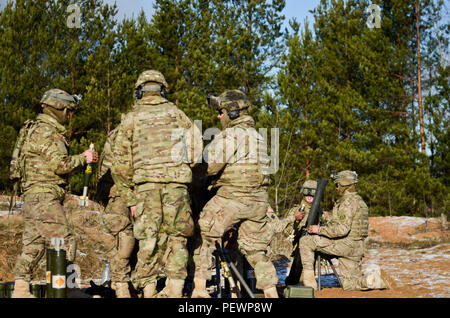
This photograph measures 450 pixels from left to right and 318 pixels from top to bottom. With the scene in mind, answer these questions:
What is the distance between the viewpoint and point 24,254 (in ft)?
19.5

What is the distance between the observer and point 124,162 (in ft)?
20.8

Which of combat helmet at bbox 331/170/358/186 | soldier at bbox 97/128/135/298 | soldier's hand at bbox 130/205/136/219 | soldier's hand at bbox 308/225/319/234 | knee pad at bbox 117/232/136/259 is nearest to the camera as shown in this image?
soldier's hand at bbox 130/205/136/219

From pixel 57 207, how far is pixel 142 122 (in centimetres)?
131

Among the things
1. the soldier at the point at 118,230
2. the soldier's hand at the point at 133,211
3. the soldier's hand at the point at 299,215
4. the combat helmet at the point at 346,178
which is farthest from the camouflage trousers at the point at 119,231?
the combat helmet at the point at 346,178

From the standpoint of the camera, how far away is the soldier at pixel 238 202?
6.06 meters

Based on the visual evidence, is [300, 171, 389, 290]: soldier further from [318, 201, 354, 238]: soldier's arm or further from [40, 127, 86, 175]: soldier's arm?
[40, 127, 86, 175]: soldier's arm

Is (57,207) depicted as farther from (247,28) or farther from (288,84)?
(247,28)

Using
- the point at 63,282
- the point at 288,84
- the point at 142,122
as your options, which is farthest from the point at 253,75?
the point at 63,282

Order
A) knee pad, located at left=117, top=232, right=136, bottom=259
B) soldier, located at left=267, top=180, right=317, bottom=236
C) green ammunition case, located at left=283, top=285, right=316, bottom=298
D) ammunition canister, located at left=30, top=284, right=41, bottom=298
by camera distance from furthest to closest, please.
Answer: soldier, located at left=267, top=180, right=317, bottom=236 → knee pad, located at left=117, top=232, right=136, bottom=259 → ammunition canister, located at left=30, top=284, right=41, bottom=298 → green ammunition case, located at left=283, top=285, right=316, bottom=298

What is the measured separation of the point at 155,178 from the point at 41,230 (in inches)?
52.2

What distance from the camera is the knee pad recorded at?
21.1 feet

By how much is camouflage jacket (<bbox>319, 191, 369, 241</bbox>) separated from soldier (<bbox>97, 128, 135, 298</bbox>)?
9.01 feet

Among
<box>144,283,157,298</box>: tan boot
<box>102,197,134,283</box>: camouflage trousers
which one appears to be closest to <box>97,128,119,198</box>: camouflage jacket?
<box>102,197,134,283</box>: camouflage trousers
